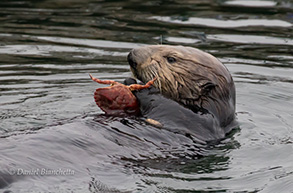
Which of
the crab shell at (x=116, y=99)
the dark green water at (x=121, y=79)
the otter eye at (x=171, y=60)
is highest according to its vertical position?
the otter eye at (x=171, y=60)

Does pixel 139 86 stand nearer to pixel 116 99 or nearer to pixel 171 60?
pixel 116 99

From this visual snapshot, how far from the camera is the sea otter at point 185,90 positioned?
4730 mm

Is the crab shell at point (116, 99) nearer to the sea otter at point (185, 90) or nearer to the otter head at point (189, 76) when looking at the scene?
the sea otter at point (185, 90)

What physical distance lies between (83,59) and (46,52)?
0.67 m

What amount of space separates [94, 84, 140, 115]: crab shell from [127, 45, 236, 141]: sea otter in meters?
0.18

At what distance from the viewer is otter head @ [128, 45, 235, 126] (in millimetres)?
4859

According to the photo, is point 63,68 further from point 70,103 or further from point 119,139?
point 119,139

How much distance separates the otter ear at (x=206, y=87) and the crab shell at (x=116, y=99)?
1.94 feet

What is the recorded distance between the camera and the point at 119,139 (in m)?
4.28

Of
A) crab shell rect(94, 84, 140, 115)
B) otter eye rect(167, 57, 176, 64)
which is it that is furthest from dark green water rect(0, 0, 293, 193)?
otter eye rect(167, 57, 176, 64)

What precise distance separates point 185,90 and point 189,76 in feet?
0.42

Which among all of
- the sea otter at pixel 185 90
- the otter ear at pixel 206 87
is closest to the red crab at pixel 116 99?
the sea otter at pixel 185 90

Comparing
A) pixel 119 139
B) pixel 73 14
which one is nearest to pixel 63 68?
pixel 73 14

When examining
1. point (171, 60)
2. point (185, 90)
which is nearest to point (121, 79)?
point (171, 60)
